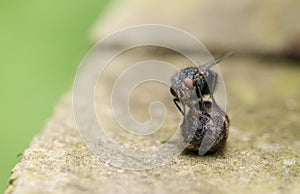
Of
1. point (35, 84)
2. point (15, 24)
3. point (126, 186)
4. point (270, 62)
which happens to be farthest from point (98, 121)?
point (15, 24)

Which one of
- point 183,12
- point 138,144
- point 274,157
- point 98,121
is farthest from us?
point 183,12

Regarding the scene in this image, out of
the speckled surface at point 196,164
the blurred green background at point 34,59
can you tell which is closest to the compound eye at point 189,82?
the speckled surface at point 196,164

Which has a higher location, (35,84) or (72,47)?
(72,47)

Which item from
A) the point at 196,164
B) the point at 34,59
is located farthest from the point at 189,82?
the point at 34,59

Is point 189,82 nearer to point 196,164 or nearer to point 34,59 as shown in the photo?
point 196,164

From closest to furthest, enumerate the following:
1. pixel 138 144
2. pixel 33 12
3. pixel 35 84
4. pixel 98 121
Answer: pixel 138 144 < pixel 98 121 < pixel 35 84 < pixel 33 12

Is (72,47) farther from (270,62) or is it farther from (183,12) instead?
(270,62)
